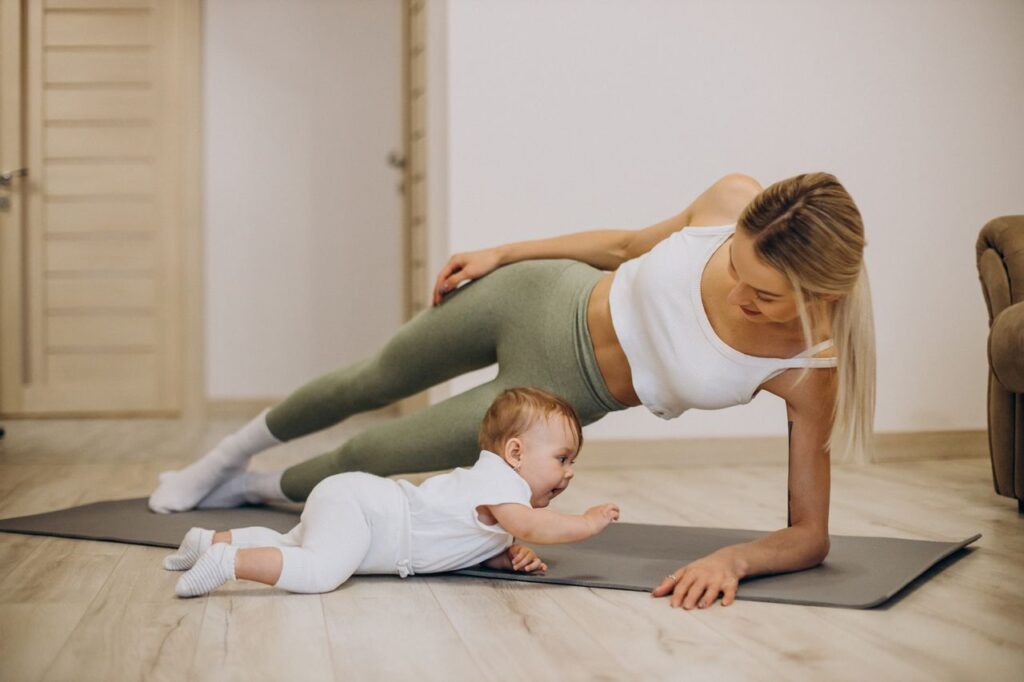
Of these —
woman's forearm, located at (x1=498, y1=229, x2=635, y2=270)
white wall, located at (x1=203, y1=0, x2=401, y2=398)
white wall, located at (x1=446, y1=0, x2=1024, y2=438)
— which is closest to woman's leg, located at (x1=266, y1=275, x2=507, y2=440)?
woman's forearm, located at (x1=498, y1=229, x2=635, y2=270)

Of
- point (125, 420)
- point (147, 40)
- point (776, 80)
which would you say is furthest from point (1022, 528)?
point (147, 40)

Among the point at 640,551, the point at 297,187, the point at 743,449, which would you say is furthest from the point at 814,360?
the point at 297,187

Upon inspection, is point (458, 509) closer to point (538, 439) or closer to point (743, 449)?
point (538, 439)

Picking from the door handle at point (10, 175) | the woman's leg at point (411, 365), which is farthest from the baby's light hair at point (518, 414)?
the door handle at point (10, 175)

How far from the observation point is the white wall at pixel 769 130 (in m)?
3.38

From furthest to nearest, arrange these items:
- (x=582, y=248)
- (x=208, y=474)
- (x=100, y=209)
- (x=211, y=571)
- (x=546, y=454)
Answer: (x=100, y=209), (x=208, y=474), (x=582, y=248), (x=546, y=454), (x=211, y=571)

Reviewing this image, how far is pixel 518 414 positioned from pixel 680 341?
0.30 meters

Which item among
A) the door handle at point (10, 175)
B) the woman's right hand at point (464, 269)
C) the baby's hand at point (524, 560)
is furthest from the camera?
the door handle at point (10, 175)

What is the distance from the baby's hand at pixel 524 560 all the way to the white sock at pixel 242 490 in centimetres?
78

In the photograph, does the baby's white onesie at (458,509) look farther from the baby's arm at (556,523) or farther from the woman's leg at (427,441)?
the woman's leg at (427,441)

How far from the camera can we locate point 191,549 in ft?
5.87

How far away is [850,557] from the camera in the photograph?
1939mm

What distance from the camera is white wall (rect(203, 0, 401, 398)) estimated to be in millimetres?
5371

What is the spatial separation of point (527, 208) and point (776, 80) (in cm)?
95
